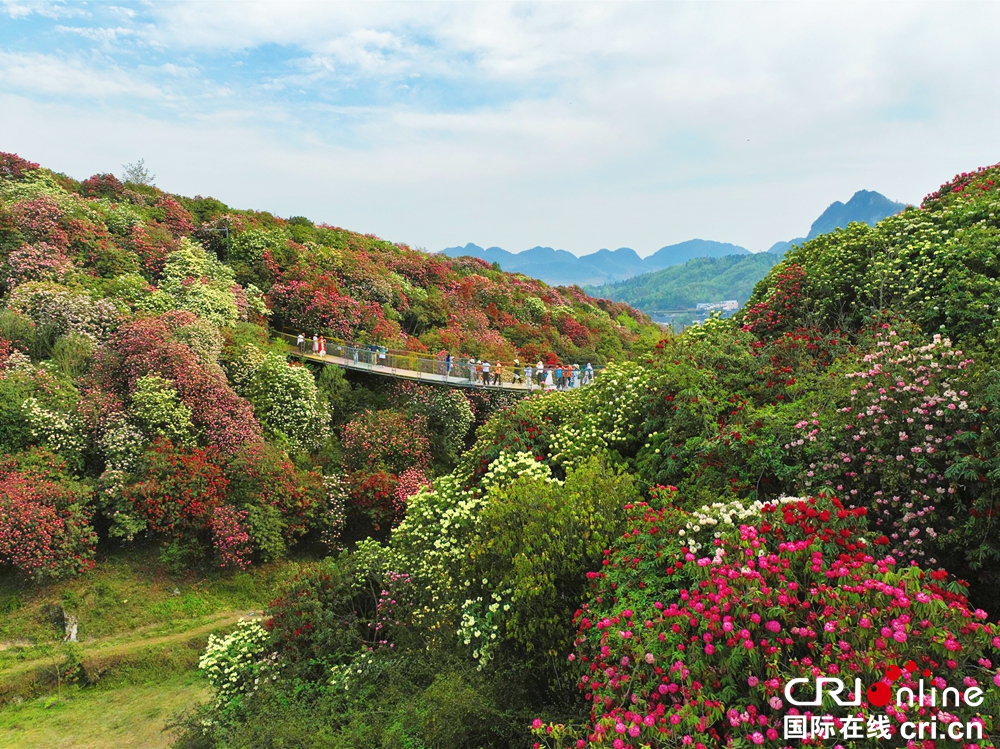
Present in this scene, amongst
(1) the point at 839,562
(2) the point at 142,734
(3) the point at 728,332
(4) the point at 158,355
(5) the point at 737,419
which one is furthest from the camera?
(4) the point at 158,355

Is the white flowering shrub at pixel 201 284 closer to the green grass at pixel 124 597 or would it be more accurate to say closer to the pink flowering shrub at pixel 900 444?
the green grass at pixel 124 597

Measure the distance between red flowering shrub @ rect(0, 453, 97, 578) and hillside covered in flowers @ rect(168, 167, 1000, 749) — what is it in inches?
262

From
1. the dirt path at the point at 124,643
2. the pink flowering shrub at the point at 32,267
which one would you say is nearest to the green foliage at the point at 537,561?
the dirt path at the point at 124,643

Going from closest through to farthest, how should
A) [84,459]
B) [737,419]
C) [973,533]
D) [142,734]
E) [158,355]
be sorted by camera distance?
[973,533]
[737,419]
[142,734]
[84,459]
[158,355]

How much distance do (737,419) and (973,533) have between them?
3.62 m

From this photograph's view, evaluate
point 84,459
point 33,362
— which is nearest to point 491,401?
point 84,459

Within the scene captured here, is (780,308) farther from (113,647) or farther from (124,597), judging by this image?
(124,597)

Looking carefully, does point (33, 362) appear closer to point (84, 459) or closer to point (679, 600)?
point (84, 459)

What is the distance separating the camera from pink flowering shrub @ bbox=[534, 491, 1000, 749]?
4168 mm

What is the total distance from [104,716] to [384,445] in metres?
9.49

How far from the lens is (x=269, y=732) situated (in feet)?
23.8

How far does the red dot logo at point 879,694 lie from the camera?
3.97 meters

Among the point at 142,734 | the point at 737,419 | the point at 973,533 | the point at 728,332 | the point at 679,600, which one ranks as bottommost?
the point at 142,734

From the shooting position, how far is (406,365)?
22391mm
